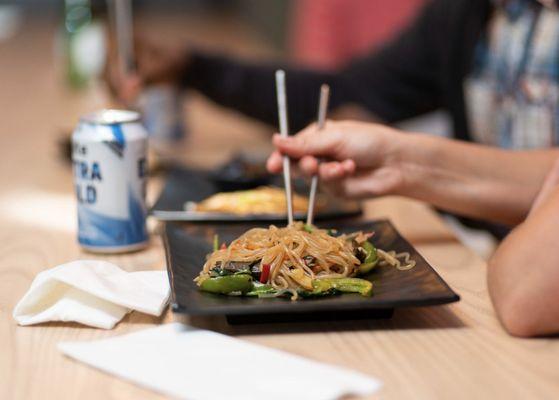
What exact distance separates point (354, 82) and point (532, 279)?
163 cm

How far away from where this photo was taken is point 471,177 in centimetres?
151

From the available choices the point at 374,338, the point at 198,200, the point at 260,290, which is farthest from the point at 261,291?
the point at 198,200

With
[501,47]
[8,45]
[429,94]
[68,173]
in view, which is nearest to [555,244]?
[501,47]

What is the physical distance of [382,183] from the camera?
1.48m

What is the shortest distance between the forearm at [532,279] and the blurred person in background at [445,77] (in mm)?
421

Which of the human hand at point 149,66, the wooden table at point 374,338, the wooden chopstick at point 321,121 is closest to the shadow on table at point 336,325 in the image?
the wooden table at point 374,338

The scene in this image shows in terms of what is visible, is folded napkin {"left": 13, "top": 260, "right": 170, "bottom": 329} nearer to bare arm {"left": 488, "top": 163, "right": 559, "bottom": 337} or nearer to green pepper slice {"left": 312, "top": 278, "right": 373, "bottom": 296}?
green pepper slice {"left": 312, "top": 278, "right": 373, "bottom": 296}

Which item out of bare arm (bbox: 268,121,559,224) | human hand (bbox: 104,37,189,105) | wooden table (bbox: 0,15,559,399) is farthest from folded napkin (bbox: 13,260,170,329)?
→ human hand (bbox: 104,37,189,105)

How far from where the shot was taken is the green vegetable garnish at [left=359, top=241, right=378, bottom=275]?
1171 mm

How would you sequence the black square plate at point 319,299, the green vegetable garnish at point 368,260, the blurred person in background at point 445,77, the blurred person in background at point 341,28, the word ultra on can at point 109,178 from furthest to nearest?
the blurred person in background at point 341,28
the blurred person in background at point 445,77
the word ultra on can at point 109,178
the green vegetable garnish at point 368,260
the black square plate at point 319,299

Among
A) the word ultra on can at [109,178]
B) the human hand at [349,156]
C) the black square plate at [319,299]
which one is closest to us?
the black square plate at [319,299]

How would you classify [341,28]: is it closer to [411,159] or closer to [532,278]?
[411,159]

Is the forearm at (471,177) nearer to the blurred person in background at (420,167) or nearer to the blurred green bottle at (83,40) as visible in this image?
the blurred person in background at (420,167)

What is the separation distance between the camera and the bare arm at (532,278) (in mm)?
1024
